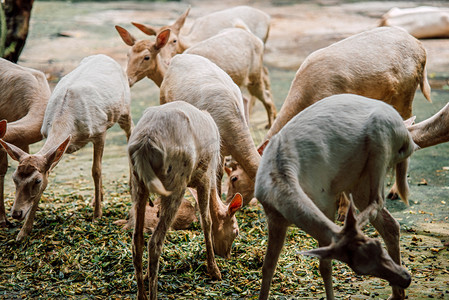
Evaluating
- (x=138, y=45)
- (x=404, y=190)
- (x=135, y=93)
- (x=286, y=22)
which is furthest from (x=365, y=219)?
(x=286, y=22)

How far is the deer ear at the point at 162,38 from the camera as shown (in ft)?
23.1

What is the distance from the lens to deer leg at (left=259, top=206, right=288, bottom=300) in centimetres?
326

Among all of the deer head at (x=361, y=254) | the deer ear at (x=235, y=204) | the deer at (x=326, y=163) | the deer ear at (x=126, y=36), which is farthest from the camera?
the deer ear at (x=126, y=36)

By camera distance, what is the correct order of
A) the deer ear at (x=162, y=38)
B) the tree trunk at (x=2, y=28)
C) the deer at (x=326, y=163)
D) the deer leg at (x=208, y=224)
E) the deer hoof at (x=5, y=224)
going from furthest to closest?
the tree trunk at (x=2, y=28) < the deer ear at (x=162, y=38) < the deer hoof at (x=5, y=224) < the deer leg at (x=208, y=224) < the deer at (x=326, y=163)

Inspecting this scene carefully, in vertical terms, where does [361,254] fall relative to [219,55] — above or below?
above

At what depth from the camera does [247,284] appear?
415cm

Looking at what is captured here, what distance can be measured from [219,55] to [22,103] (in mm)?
2500

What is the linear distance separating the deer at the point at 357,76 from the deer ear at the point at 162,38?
2.27 metres

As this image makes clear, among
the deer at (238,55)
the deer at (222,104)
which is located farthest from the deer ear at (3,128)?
the deer at (238,55)

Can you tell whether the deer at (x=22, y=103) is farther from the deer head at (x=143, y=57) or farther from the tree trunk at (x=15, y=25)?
the tree trunk at (x=15, y=25)

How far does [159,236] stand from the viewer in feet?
12.1

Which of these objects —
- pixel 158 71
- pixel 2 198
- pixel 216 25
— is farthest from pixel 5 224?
pixel 216 25

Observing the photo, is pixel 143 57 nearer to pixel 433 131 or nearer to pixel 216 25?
pixel 216 25

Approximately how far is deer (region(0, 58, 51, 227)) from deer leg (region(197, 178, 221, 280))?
7.06ft
